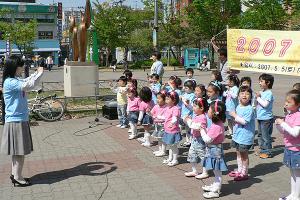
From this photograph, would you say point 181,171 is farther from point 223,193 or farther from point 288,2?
point 288,2

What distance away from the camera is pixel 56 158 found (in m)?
7.25

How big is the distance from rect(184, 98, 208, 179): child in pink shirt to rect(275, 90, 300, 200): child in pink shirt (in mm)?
1135

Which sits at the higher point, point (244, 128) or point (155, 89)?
point (155, 89)

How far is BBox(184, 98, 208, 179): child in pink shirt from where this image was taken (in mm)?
5582

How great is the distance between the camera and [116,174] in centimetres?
623

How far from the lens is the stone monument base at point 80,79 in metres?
13.3

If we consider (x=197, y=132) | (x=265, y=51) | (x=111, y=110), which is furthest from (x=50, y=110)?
(x=197, y=132)

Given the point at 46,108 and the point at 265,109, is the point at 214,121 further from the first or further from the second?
the point at 46,108

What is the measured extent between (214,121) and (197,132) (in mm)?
579

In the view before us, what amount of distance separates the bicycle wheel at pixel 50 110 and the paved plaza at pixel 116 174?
7.11 feet

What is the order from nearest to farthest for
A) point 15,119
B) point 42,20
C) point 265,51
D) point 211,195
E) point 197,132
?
1. point 211,195
2. point 15,119
3. point 197,132
4. point 265,51
5. point 42,20

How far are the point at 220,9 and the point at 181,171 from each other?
32446mm

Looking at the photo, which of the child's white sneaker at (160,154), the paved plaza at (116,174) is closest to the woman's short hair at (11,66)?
the paved plaza at (116,174)

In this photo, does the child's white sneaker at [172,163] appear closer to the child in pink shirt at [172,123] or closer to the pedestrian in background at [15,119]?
the child in pink shirt at [172,123]
